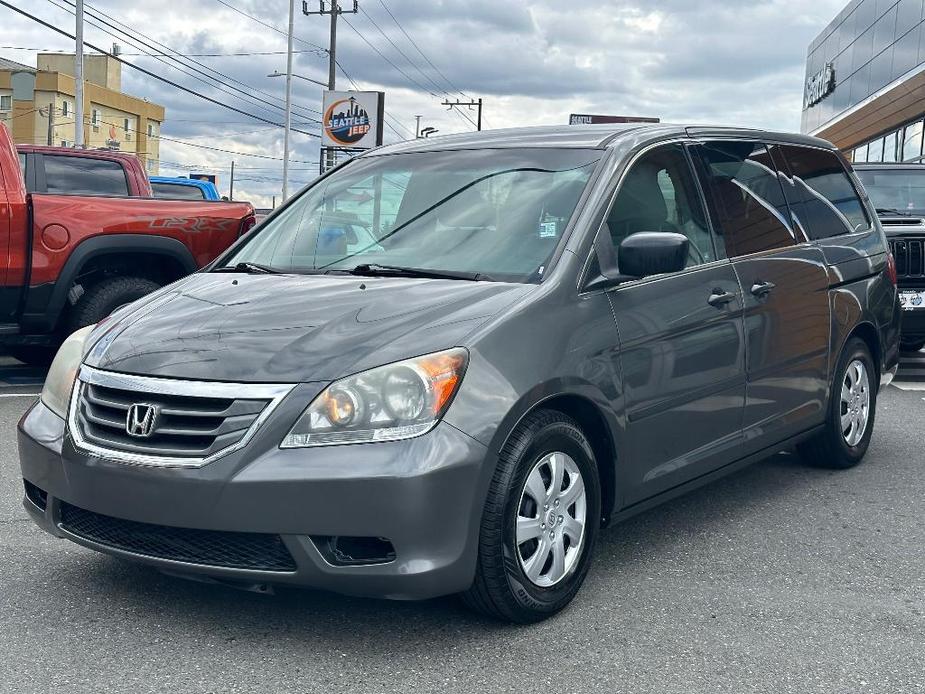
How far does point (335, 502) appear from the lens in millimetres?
3486

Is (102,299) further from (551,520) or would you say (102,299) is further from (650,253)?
(551,520)

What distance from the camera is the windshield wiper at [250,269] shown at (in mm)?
4832

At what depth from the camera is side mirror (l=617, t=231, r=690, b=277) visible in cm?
429

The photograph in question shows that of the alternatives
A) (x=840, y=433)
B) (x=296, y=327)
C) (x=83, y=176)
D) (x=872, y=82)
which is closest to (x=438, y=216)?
(x=296, y=327)

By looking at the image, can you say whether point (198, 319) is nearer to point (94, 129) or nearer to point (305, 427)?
point (305, 427)

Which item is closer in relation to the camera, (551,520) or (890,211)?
(551,520)

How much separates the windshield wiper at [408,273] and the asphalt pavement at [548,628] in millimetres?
1142

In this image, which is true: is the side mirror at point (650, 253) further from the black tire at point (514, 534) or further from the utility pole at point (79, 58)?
the utility pole at point (79, 58)

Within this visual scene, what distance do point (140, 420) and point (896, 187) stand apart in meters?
11.0

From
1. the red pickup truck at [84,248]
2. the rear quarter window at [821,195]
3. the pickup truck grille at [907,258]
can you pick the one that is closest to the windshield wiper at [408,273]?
the rear quarter window at [821,195]

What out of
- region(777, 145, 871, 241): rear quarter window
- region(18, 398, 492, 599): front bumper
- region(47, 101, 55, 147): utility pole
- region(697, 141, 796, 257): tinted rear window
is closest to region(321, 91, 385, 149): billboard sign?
region(47, 101, 55, 147): utility pole

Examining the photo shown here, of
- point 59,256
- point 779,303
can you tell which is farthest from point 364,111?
point 779,303

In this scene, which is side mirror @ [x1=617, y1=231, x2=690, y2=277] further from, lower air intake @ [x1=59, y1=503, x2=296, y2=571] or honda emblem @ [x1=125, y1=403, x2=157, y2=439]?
honda emblem @ [x1=125, y1=403, x2=157, y2=439]

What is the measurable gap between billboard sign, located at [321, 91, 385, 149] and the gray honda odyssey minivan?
3863cm
